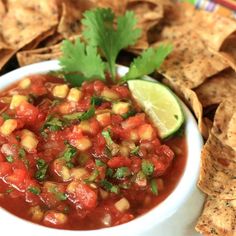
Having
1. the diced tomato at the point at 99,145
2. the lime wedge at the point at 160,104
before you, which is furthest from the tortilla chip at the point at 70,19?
the diced tomato at the point at 99,145

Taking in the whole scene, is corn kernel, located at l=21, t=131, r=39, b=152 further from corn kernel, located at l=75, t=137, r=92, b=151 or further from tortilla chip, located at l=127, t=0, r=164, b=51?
tortilla chip, located at l=127, t=0, r=164, b=51

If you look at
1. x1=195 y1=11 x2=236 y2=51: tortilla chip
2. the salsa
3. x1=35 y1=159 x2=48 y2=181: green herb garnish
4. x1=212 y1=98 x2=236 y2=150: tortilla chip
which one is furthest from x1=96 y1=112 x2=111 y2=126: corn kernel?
x1=195 y1=11 x2=236 y2=51: tortilla chip

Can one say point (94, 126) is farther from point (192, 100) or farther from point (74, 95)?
point (192, 100)

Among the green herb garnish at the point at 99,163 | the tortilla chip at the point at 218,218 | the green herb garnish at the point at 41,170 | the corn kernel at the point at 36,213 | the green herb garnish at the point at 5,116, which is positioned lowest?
the tortilla chip at the point at 218,218

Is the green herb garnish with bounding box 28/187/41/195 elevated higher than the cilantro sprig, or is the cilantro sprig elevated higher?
the cilantro sprig

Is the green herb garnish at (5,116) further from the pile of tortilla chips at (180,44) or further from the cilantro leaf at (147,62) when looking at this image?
the cilantro leaf at (147,62)

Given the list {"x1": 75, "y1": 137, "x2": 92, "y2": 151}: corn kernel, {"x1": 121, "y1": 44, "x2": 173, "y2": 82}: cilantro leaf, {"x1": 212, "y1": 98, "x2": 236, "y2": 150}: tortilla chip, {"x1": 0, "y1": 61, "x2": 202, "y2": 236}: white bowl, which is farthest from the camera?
{"x1": 121, "y1": 44, "x2": 173, "y2": 82}: cilantro leaf

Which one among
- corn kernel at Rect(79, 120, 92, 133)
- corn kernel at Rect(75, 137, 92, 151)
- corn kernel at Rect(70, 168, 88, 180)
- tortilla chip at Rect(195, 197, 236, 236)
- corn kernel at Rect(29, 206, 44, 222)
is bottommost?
tortilla chip at Rect(195, 197, 236, 236)

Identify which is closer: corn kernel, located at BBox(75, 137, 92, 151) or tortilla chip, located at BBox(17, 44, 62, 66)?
corn kernel, located at BBox(75, 137, 92, 151)
